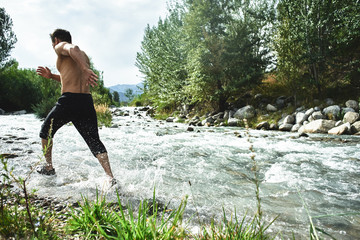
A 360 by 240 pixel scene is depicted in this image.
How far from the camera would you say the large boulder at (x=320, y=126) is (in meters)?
8.36

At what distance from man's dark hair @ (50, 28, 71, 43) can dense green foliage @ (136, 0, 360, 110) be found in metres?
10.3

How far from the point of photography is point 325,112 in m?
9.38

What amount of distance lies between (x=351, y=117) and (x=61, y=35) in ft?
32.2

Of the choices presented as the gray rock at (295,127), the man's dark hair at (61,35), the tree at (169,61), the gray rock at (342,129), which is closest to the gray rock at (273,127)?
the gray rock at (295,127)

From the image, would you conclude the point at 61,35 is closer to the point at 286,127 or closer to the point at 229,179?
the point at 229,179

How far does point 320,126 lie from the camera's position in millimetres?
8406

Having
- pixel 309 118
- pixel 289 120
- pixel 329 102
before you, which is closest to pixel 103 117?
pixel 289 120

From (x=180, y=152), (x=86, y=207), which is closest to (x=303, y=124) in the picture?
(x=180, y=152)

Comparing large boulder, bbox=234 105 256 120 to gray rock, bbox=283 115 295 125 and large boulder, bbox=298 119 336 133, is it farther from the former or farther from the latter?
large boulder, bbox=298 119 336 133

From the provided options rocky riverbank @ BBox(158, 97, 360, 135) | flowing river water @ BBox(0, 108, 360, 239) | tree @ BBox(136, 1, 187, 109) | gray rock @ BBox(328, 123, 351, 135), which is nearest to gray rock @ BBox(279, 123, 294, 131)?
rocky riverbank @ BBox(158, 97, 360, 135)

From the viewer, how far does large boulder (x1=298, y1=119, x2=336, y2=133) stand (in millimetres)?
8359

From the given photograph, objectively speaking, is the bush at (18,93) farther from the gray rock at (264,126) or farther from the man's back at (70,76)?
the man's back at (70,76)

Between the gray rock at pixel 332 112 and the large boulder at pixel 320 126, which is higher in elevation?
the gray rock at pixel 332 112

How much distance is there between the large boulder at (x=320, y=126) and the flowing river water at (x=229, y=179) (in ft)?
9.39
